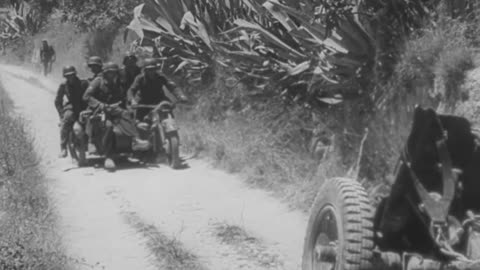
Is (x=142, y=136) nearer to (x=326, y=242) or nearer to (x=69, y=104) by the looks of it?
(x=69, y=104)

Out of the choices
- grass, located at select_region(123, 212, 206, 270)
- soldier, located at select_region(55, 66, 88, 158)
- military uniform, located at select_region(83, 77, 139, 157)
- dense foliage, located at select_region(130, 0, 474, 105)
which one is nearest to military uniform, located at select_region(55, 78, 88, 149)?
soldier, located at select_region(55, 66, 88, 158)

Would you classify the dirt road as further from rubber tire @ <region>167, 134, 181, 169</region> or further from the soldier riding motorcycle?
the soldier riding motorcycle

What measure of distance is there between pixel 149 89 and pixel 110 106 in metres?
0.89

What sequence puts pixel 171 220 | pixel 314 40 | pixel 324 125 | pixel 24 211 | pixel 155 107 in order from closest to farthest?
pixel 24 211 → pixel 171 220 → pixel 314 40 → pixel 324 125 → pixel 155 107

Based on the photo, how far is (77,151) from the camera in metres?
12.3

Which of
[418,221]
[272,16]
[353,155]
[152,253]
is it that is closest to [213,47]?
[272,16]

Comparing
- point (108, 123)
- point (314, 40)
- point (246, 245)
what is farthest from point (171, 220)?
point (108, 123)

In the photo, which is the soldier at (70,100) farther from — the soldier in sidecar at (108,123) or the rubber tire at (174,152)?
the rubber tire at (174,152)

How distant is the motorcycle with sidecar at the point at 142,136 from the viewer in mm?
11742

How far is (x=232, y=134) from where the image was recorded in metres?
12.0

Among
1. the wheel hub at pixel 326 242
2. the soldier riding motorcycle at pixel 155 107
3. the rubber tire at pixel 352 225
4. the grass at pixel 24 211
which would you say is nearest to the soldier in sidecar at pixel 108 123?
the soldier riding motorcycle at pixel 155 107

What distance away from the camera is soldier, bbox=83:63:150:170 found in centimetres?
1173

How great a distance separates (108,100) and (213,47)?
7.37ft

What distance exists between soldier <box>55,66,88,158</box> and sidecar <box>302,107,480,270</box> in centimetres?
841
